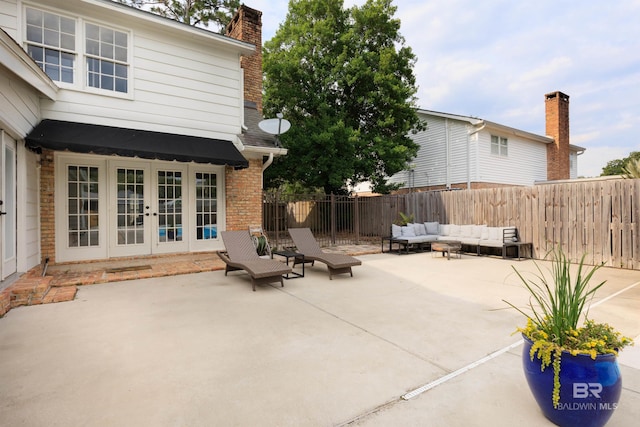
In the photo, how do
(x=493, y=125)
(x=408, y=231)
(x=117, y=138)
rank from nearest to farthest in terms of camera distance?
(x=117, y=138), (x=408, y=231), (x=493, y=125)

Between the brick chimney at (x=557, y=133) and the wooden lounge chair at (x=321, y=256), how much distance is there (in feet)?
60.4

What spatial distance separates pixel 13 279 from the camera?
5156mm

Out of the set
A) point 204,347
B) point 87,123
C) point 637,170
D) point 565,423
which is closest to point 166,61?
point 87,123

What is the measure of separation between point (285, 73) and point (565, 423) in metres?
16.3

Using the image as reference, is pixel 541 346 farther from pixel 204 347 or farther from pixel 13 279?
pixel 13 279

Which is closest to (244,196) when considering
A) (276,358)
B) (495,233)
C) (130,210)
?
(130,210)

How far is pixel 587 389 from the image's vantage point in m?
1.89

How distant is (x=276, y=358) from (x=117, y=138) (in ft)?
19.6

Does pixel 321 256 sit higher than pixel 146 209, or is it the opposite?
pixel 146 209

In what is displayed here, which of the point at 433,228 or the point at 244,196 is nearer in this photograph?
the point at 244,196

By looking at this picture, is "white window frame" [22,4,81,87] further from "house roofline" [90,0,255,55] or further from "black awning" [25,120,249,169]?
"black awning" [25,120,249,169]

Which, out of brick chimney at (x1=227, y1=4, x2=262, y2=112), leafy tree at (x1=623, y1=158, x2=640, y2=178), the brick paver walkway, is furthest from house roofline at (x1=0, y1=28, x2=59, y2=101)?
leafy tree at (x1=623, y1=158, x2=640, y2=178)

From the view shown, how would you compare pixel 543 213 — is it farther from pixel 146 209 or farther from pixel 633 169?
pixel 146 209

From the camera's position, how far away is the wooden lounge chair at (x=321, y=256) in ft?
21.4
